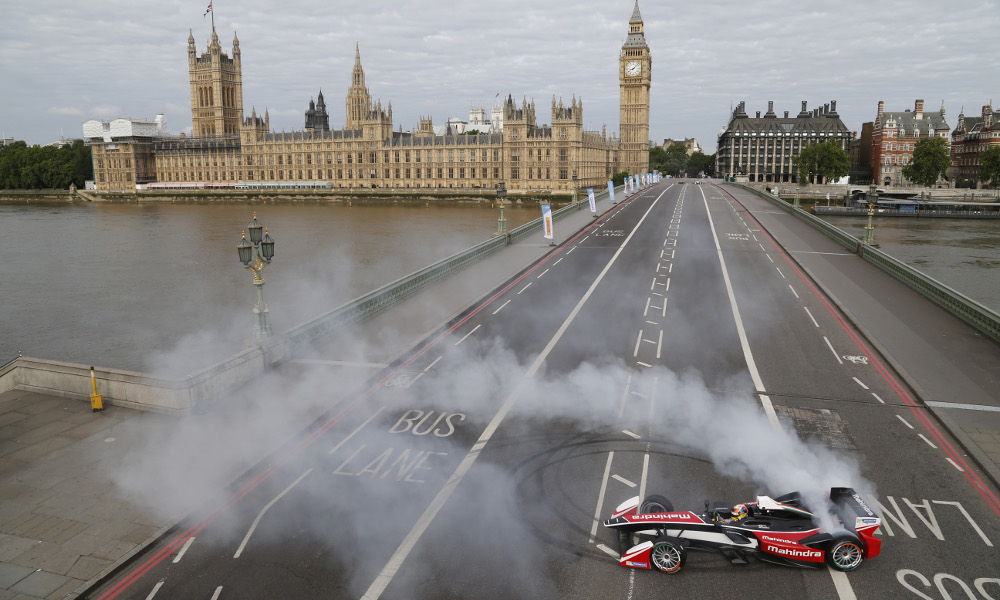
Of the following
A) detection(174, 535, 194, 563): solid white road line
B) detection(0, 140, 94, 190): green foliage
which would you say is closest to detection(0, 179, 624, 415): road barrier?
detection(174, 535, 194, 563): solid white road line

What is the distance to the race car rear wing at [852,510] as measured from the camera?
9.98 m

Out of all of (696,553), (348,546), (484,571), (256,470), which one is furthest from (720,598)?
(256,470)

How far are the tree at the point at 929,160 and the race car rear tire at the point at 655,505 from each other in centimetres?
12853

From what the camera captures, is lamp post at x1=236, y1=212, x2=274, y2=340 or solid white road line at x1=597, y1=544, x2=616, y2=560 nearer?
solid white road line at x1=597, y1=544, x2=616, y2=560

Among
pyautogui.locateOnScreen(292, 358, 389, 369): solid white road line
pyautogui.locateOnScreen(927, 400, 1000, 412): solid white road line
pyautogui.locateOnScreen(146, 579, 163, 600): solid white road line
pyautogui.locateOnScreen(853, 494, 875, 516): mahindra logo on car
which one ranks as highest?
pyautogui.locateOnScreen(292, 358, 389, 369): solid white road line

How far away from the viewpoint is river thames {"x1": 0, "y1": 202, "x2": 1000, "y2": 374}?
108 feet

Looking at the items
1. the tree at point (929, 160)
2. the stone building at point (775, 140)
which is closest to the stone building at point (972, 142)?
the tree at point (929, 160)

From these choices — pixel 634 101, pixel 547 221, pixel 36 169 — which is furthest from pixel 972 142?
pixel 36 169

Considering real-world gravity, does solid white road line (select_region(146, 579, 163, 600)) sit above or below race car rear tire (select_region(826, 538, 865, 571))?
below

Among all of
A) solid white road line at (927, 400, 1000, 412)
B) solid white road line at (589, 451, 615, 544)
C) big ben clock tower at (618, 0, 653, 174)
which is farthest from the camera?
big ben clock tower at (618, 0, 653, 174)

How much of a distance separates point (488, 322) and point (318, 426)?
10.3 metres

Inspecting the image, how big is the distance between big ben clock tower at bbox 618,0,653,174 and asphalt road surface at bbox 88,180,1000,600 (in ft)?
533

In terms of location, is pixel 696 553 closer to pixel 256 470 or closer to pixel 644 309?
pixel 256 470

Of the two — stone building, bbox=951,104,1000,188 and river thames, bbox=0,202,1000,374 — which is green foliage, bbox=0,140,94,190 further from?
stone building, bbox=951,104,1000,188
